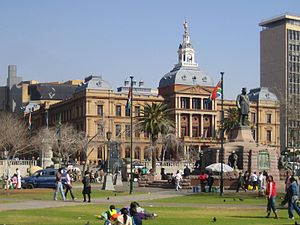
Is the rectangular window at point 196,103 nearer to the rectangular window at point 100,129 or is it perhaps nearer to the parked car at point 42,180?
the rectangular window at point 100,129

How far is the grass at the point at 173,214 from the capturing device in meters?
25.8

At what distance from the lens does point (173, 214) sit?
29.3 m

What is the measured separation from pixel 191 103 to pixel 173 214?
10623 centimetres

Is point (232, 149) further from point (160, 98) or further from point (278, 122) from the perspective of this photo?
point (278, 122)

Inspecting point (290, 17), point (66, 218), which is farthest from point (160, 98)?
point (66, 218)

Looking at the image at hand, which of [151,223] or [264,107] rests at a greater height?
[264,107]

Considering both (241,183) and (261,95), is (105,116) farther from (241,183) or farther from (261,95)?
(241,183)

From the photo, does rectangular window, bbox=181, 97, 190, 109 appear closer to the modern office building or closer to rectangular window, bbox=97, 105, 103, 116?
the modern office building

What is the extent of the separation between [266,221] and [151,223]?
4385 millimetres

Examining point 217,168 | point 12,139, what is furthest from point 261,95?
point 217,168

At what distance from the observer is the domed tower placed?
133 metres

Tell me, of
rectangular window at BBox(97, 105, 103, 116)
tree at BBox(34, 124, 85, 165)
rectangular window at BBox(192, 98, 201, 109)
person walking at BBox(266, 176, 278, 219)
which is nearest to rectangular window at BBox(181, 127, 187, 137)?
rectangular window at BBox(192, 98, 201, 109)

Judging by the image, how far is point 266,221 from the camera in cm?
2630

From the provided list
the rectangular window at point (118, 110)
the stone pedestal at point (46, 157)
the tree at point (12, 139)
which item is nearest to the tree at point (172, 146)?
the rectangular window at point (118, 110)
